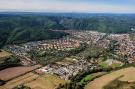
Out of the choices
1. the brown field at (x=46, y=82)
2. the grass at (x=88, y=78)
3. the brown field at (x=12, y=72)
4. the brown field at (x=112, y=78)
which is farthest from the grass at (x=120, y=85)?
the brown field at (x=12, y=72)

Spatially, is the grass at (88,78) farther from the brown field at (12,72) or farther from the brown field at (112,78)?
the brown field at (12,72)

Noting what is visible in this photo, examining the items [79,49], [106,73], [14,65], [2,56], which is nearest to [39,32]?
[79,49]

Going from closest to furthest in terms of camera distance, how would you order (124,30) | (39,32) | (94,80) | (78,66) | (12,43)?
(94,80) < (78,66) < (12,43) < (39,32) < (124,30)

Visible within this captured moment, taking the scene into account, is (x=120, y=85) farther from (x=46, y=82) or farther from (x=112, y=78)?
(x=46, y=82)

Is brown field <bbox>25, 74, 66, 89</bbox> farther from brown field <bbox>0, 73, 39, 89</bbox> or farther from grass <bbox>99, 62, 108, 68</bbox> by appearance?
grass <bbox>99, 62, 108, 68</bbox>

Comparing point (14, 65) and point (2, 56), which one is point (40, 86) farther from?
point (2, 56)

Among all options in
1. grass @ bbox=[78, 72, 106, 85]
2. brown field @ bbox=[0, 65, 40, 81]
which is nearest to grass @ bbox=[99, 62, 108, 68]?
grass @ bbox=[78, 72, 106, 85]
